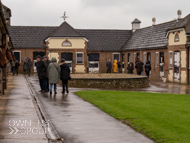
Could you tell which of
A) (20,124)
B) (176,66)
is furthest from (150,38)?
(20,124)

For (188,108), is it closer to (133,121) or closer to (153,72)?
(133,121)

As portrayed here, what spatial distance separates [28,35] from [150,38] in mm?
16310

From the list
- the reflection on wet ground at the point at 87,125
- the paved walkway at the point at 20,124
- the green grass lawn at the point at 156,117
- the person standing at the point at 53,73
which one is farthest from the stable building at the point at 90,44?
the paved walkway at the point at 20,124

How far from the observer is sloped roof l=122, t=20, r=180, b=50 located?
140 ft

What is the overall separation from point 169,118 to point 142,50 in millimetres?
33938

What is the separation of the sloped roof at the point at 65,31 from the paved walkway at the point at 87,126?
1428 inches

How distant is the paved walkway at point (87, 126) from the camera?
9.53 meters

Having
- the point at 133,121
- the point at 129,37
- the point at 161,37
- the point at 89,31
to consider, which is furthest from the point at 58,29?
the point at 133,121

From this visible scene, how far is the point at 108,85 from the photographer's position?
27.9 metres

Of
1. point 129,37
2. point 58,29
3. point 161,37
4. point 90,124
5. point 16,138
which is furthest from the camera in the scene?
point 129,37

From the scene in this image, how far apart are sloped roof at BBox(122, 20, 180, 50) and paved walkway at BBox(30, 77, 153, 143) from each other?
2666 centimetres

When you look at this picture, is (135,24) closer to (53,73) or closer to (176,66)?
(176,66)

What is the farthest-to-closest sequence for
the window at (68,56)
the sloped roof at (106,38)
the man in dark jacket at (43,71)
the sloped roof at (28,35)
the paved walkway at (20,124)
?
the sloped roof at (106,38), the sloped roof at (28,35), the window at (68,56), the man in dark jacket at (43,71), the paved walkway at (20,124)

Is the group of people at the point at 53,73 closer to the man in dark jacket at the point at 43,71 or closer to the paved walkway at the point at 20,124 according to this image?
the man in dark jacket at the point at 43,71
